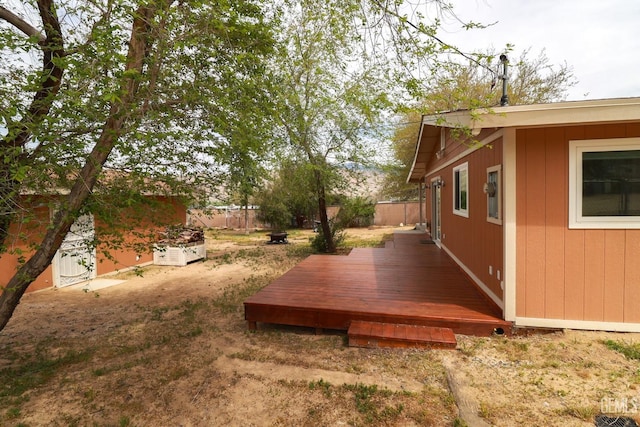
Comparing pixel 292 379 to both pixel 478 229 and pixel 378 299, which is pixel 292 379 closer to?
pixel 378 299

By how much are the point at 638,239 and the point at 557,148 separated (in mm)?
1254

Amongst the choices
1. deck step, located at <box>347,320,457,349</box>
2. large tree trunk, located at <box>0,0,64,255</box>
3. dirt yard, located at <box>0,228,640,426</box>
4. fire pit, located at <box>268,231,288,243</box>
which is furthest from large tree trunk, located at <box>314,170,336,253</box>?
large tree trunk, located at <box>0,0,64,255</box>

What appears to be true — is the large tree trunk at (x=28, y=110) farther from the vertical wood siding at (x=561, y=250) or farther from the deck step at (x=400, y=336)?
the vertical wood siding at (x=561, y=250)

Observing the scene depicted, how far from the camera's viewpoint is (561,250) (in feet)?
11.7

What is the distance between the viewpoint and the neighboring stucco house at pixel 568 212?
3346 millimetres

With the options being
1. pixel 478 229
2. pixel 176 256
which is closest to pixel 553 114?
pixel 478 229

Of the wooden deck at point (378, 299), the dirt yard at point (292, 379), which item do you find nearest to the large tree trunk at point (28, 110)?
the dirt yard at point (292, 379)

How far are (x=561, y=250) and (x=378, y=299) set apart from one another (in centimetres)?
222

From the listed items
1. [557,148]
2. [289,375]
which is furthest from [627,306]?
[289,375]

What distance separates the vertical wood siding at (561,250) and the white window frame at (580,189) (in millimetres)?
53

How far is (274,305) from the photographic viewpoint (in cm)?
429

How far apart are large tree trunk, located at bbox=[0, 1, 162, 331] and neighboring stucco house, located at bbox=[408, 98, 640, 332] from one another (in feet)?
9.94

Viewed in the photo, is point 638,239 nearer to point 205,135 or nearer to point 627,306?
point 627,306

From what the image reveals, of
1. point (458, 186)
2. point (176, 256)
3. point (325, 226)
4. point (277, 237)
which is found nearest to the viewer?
point (458, 186)
